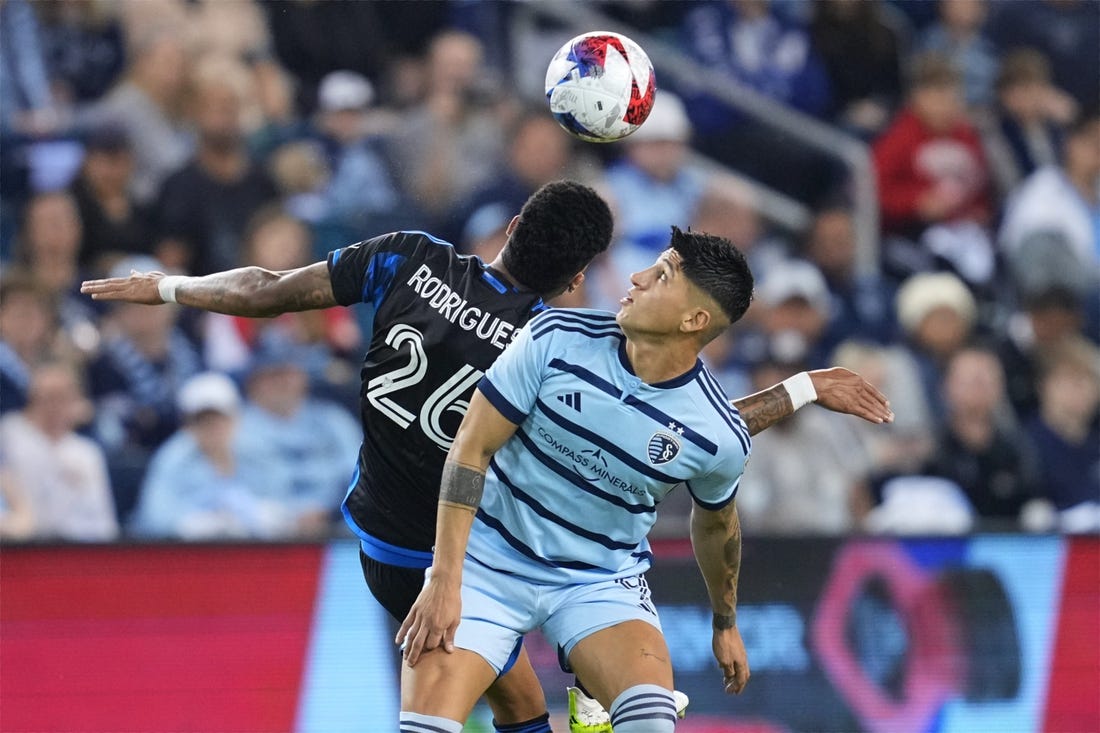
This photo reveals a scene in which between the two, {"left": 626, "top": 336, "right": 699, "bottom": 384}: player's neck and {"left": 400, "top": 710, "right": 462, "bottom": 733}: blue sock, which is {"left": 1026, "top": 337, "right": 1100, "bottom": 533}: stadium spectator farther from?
{"left": 400, "top": 710, "right": 462, "bottom": 733}: blue sock

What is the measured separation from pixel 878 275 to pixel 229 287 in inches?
279

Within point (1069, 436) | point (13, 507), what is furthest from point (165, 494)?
point (1069, 436)

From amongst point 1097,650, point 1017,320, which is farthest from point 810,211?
point 1097,650

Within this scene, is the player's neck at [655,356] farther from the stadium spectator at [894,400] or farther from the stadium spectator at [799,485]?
the stadium spectator at [894,400]

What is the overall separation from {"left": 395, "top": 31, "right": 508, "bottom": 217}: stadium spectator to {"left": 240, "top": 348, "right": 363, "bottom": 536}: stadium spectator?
1758mm

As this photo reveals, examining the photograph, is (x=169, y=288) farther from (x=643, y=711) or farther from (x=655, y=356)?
(x=643, y=711)

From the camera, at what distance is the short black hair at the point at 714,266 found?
511 centimetres

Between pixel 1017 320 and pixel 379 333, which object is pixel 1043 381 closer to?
pixel 1017 320

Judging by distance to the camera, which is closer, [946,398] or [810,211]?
[946,398]

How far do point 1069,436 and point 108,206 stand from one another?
21.4ft

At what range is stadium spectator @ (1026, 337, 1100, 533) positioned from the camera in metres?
10.4

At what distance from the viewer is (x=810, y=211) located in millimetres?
12086

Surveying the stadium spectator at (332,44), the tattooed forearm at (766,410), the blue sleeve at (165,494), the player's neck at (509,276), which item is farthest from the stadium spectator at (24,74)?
the tattooed forearm at (766,410)

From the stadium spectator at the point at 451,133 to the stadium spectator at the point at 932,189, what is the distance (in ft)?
10.5
